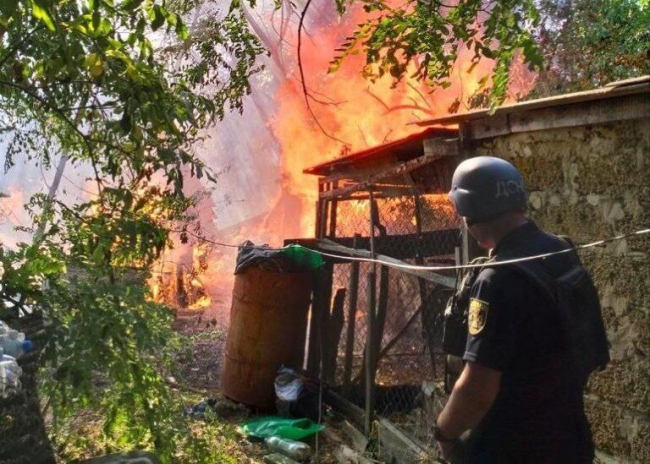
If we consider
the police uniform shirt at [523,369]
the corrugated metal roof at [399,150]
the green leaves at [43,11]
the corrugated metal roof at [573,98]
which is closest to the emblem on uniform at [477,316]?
the police uniform shirt at [523,369]

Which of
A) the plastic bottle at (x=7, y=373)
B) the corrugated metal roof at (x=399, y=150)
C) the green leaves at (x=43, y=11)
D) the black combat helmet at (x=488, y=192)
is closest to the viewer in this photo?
the green leaves at (x=43, y=11)

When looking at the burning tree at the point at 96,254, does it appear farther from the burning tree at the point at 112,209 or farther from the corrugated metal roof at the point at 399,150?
the corrugated metal roof at the point at 399,150

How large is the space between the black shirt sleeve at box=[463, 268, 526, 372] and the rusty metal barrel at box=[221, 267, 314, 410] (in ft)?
17.6

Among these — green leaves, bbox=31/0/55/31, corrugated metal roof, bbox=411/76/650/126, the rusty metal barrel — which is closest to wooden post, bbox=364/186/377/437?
the rusty metal barrel

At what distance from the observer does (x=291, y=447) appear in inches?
240

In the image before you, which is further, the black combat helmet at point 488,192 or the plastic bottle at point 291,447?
the plastic bottle at point 291,447

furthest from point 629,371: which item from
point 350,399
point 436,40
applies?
point 350,399

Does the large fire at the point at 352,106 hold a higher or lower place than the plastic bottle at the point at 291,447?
higher

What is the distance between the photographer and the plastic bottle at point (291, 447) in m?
6.03

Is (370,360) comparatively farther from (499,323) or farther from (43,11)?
(43,11)

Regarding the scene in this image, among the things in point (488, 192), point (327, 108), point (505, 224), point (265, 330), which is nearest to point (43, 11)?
point (488, 192)

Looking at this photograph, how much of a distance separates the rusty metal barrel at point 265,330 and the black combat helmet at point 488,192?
5.10 meters

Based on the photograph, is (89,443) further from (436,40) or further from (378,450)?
(436,40)

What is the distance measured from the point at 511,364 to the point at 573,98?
6.50ft
